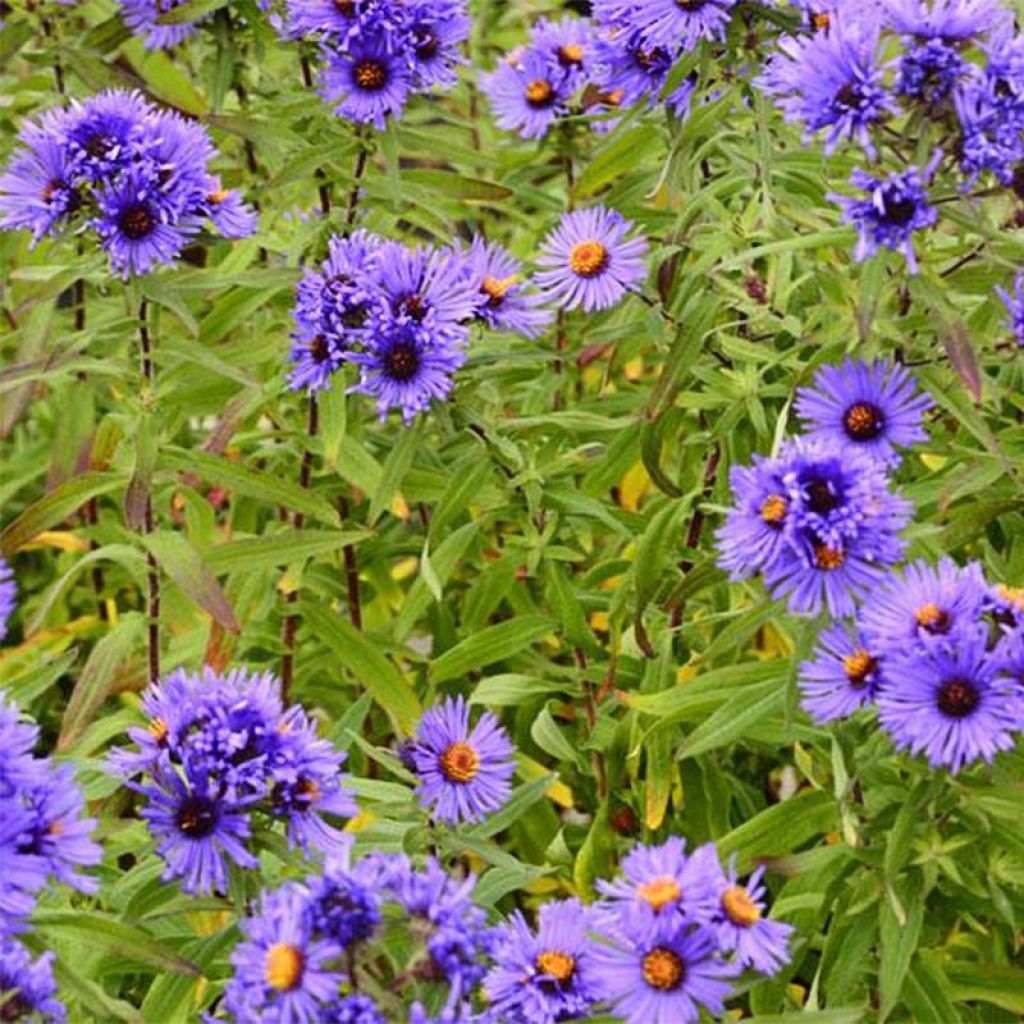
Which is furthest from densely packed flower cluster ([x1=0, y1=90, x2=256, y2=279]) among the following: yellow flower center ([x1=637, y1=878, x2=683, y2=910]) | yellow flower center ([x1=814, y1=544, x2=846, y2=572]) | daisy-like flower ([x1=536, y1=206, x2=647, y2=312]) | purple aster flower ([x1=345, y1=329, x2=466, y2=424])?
yellow flower center ([x1=637, y1=878, x2=683, y2=910])

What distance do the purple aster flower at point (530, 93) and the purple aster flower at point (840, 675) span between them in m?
1.41

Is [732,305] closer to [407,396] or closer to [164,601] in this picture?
[407,396]

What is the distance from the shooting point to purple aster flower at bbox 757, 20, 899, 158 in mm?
2014

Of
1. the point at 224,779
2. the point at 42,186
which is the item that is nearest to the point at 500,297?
the point at 42,186

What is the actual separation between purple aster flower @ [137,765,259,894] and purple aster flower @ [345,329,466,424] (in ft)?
1.98

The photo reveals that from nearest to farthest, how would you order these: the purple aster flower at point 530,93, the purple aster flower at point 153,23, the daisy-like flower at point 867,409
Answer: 1. the daisy-like flower at point 867,409
2. the purple aster flower at point 153,23
3. the purple aster flower at point 530,93

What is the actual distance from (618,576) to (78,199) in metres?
1.13

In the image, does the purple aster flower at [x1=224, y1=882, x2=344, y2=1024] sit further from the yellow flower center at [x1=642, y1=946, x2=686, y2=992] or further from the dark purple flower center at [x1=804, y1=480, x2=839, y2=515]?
the dark purple flower center at [x1=804, y1=480, x2=839, y2=515]

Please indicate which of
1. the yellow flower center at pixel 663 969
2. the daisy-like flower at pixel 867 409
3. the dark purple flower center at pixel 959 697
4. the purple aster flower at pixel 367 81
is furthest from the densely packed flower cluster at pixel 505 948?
the purple aster flower at pixel 367 81

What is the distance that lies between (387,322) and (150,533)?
490mm

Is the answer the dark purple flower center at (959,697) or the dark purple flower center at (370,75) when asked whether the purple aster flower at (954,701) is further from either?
the dark purple flower center at (370,75)

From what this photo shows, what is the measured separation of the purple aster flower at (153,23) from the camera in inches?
119

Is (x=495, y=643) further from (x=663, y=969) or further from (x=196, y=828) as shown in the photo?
(x=663, y=969)

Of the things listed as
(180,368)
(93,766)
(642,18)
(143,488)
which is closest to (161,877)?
(93,766)
